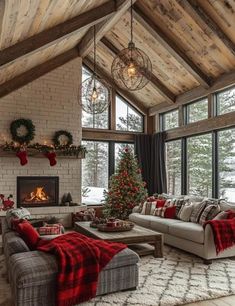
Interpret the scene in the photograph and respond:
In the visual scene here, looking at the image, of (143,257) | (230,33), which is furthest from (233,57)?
(143,257)

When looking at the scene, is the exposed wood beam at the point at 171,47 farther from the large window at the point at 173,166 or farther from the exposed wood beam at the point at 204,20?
the large window at the point at 173,166

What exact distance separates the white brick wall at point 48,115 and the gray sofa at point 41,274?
384cm

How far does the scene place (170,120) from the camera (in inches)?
374

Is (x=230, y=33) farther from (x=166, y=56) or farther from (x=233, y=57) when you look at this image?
(x=166, y=56)

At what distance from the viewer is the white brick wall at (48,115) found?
757cm

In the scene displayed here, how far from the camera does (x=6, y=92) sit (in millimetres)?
7586

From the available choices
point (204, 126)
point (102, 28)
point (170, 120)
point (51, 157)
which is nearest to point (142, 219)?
point (51, 157)

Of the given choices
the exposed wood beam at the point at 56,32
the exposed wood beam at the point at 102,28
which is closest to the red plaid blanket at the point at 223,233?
the exposed wood beam at the point at 56,32

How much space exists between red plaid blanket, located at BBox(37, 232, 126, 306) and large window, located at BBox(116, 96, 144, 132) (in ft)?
20.9

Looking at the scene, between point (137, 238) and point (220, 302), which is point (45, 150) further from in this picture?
point (220, 302)

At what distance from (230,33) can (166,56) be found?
1932mm

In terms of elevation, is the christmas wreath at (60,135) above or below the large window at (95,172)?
above

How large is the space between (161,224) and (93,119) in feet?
14.2

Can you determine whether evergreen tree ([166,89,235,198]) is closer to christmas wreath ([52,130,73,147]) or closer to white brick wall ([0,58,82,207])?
white brick wall ([0,58,82,207])
